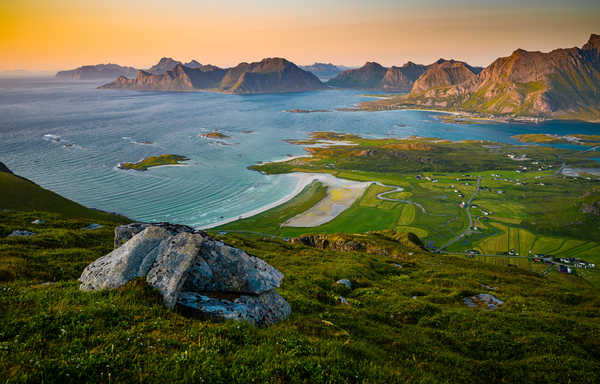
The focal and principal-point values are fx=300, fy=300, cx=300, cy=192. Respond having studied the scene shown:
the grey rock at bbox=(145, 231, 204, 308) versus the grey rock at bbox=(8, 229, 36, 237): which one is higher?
the grey rock at bbox=(145, 231, 204, 308)

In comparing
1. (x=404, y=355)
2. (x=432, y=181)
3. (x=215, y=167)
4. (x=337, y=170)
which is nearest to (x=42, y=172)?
(x=215, y=167)

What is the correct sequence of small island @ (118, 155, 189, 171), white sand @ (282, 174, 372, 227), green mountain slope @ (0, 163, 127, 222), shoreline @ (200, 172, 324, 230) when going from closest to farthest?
green mountain slope @ (0, 163, 127, 222) < shoreline @ (200, 172, 324, 230) < white sand @ (282, 174, 372, 227) < small island @ (118, 155, 189, 171)

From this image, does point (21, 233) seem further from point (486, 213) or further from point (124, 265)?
point (486, 213)

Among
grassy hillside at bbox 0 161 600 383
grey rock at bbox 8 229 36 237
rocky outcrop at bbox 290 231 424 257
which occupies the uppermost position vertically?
grassy hillside at bbox 0 161 600 383

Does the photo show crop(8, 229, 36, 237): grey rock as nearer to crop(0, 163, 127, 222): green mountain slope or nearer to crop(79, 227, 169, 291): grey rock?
crop(79, 227, 169, 291): grey rock

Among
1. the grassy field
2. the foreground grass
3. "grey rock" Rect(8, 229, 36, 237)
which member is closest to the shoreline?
the grassy field
